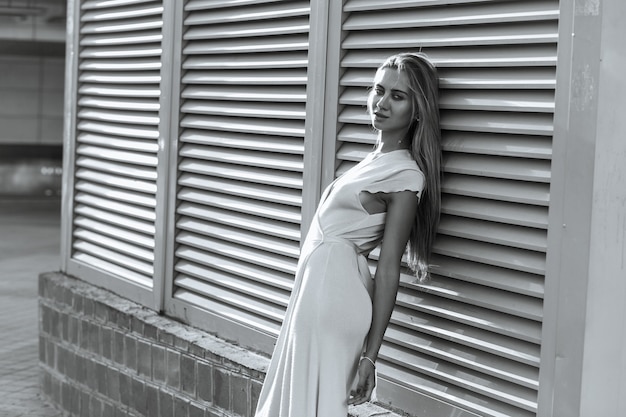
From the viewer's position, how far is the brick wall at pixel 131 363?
17.5ft

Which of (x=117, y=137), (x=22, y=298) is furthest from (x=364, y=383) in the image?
(x=22, y=298)

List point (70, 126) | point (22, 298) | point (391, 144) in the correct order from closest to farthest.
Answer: point (391, 144) → point (70, 126) → point (22, 298)

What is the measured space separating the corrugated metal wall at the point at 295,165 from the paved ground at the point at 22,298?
108 cm

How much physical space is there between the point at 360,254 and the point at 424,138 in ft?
1.53

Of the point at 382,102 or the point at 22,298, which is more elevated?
the point at 382,102

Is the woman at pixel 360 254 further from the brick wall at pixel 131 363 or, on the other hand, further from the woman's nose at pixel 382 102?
the brick wall at pixel 131 363

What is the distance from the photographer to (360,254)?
3.98 m

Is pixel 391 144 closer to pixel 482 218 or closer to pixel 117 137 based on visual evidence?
pixel 482 218

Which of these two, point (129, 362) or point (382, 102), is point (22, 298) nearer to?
point (129, 362)

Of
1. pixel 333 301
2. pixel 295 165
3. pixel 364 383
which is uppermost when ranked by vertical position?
pixel 295 165

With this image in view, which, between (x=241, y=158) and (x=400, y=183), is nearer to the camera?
(x=400, y=183)

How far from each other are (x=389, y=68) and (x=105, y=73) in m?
3.59

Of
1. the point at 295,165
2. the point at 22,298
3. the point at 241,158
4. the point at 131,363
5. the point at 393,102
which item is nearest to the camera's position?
the point at 393,102

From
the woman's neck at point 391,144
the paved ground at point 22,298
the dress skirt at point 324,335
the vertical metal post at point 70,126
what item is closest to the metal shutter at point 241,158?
the woman's neck at point 391,144
